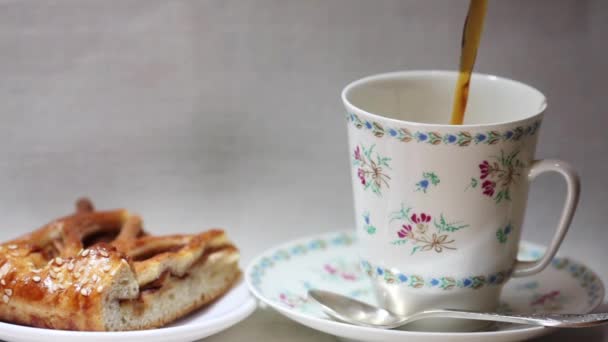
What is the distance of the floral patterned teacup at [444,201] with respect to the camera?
131cm

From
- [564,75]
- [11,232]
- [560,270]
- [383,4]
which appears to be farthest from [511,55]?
[11,232]

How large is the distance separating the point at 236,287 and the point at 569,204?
1.74 ft

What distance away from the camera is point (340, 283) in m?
1.59

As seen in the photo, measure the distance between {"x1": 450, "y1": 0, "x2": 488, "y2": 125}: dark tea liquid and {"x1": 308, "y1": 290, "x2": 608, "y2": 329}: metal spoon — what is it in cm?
29

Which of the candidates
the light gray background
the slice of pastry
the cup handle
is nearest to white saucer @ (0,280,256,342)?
the slice of pastry

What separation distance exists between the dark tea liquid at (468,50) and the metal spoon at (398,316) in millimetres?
285

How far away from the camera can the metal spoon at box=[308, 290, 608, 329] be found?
1.29m

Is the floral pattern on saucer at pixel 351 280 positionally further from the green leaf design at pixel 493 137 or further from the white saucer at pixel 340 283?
the green leaf design at pixel 493 137

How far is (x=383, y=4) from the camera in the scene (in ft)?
7.24

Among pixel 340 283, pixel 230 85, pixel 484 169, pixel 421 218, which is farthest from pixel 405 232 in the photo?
pixel 230 85

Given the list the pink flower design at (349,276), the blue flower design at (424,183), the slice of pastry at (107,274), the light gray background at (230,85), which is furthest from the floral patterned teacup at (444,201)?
the light gray background at (230,85)

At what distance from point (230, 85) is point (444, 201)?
96 cm

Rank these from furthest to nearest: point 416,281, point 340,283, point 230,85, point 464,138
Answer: point 230,85, point 340,283, point 416,281, point 464,138

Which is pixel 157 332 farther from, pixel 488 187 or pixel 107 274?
pixel 488 187
